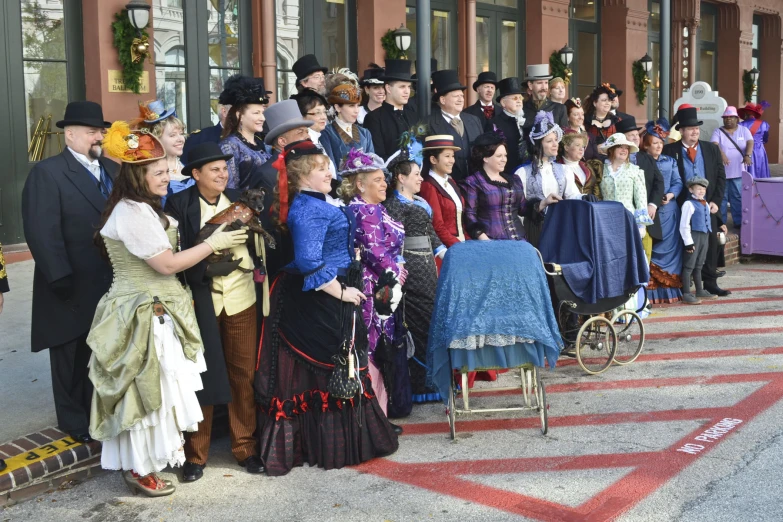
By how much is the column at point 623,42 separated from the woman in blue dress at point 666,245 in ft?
32.5

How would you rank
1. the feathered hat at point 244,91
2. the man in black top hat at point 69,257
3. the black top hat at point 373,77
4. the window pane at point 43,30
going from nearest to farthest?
the man in black top hat at point 69,257 < the feathered hat at point 244,91 < the black top hat at point 373,77 < the window pane at point 43,30

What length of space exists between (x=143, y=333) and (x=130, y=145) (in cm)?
98

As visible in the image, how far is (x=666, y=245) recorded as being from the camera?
1023 cm

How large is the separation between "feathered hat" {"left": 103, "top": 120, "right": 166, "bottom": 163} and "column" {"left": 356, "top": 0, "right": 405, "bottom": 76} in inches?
362

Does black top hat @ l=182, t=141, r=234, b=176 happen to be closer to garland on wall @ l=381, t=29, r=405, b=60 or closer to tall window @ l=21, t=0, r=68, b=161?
tall window @ l=21, t=0, r=68, b=161

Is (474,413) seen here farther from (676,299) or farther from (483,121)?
(676,299)

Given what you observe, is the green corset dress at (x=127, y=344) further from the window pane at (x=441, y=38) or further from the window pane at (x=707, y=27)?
the window pane at (x=707, y=27)

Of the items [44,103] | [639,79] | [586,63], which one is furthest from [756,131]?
[44,103]

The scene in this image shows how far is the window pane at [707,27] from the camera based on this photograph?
79.0 feet

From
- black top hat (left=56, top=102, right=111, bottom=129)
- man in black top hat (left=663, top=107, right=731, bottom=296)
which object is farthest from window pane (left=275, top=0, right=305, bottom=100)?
black top hat (left=56, top=102, right=111, bottom=129)

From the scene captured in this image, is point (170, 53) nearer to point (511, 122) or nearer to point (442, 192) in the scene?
point (511, 122)

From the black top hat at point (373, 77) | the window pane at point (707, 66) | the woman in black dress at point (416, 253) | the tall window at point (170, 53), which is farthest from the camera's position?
the window pane at point (707, 66)

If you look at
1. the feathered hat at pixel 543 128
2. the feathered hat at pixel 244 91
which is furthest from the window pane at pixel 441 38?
the feathered hat at pixel 244 91

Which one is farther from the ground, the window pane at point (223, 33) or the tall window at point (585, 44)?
the tall window at point (585, 44)
